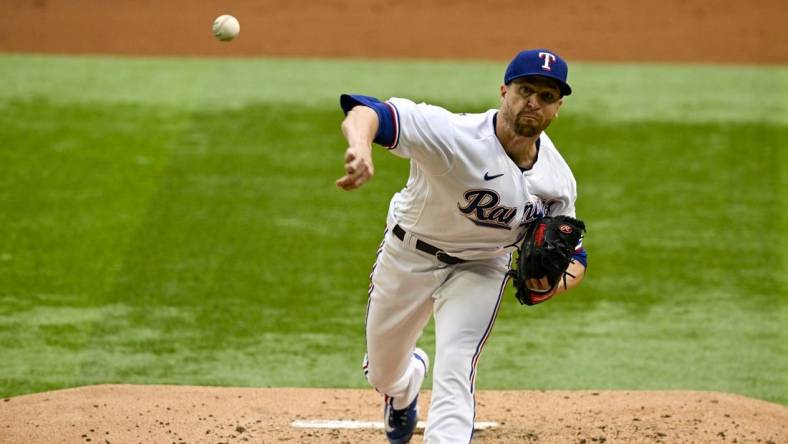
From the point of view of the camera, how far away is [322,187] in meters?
8.88

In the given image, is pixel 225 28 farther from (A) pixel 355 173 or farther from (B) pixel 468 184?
(A) pixel 355 173

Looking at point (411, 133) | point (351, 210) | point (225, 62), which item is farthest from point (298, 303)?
point (225, 62)

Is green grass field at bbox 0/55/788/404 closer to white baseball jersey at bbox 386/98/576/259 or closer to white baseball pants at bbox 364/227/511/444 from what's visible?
white baseball pants at bbox 364/227/511/444

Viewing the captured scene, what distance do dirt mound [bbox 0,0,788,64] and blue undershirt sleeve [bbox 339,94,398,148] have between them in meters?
7.70

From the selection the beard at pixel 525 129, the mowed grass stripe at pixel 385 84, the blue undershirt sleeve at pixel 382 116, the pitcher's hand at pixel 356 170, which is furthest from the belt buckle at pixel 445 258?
the mowed grass stripe at pixel 385 84

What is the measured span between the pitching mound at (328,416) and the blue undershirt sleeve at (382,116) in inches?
66.6

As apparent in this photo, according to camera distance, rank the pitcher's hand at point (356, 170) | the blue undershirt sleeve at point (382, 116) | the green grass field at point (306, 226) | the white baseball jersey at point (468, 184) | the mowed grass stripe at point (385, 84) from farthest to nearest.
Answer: the mowed grass stripe at point (385, 84) → the green grass field at point (306, 226) → the white baseball jersey at point (468, 184) → the blue undershirt sleeve at point (382, 116) → the pitcher's hand at point (356, 170)

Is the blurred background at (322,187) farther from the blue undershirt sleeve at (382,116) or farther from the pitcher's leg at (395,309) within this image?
the blue undershirt sleeve at (382,116)

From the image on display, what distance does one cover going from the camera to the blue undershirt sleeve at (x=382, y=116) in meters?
4.17

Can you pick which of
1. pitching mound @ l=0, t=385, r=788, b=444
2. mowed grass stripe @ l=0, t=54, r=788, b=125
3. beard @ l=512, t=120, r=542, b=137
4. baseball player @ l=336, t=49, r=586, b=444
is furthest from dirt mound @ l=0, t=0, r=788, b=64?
beard @ l=512, t=120, r=542, b=137

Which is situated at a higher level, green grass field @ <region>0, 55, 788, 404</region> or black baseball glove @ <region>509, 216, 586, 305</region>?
green grass field @ <region>0, 55, 788, 404</region>

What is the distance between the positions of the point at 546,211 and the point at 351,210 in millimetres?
3961

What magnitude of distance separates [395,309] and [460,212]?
1.88 ft

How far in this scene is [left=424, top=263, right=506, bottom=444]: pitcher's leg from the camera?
4379mm
